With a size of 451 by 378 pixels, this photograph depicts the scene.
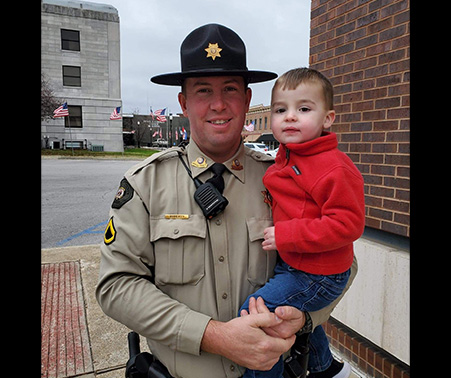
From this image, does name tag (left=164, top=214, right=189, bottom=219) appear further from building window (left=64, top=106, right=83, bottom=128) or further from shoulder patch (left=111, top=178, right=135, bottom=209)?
building window (left=64, top=106, right=83, bottom=128)

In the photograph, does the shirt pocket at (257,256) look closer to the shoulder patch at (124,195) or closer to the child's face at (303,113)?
the child's face at (303,113)

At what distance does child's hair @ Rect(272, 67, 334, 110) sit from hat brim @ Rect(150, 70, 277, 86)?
13 centimetres

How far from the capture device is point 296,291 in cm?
165

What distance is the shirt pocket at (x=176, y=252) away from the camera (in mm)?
1632

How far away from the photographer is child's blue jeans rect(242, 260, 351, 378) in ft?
5.33

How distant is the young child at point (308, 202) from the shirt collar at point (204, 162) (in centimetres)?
16

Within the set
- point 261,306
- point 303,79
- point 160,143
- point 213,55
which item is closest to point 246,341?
point 261,306

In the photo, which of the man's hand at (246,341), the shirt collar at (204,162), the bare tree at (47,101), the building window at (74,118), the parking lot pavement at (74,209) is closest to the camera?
the man's hand at (246,341)

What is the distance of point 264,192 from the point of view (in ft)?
6.15

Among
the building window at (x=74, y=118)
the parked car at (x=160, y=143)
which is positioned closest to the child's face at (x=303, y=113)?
the building window at (x=74, y=118)

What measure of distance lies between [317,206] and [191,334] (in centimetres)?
77

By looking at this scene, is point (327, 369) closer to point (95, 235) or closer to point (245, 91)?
point (245, 91)

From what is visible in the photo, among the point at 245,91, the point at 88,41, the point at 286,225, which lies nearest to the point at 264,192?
the point at 286,225

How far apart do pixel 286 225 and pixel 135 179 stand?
2.37ft
